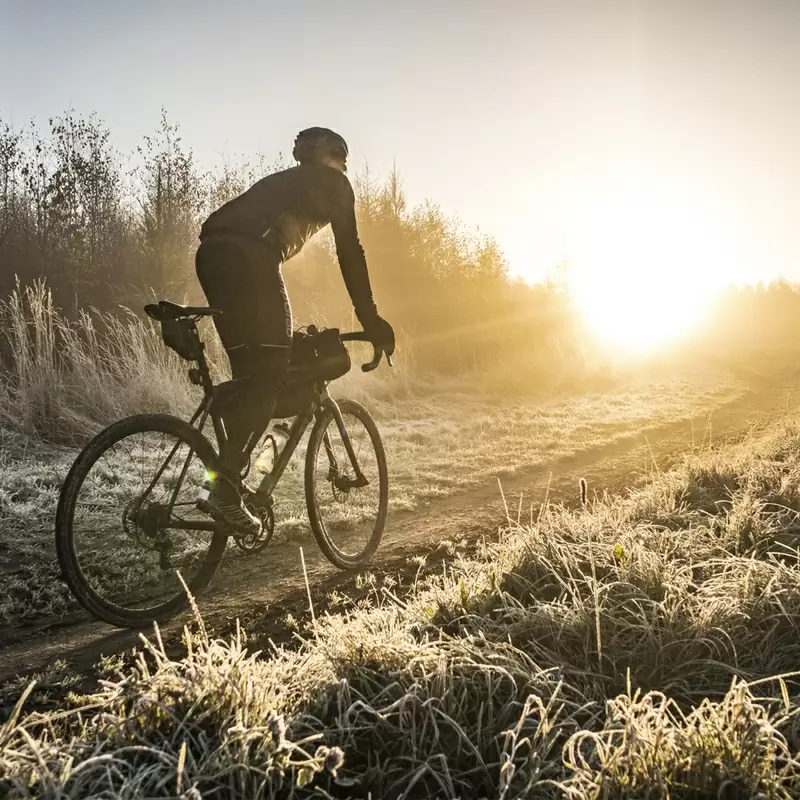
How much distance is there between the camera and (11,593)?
3.32 m

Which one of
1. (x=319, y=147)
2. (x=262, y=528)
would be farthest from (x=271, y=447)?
(x=319, y=147)

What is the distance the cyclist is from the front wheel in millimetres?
508

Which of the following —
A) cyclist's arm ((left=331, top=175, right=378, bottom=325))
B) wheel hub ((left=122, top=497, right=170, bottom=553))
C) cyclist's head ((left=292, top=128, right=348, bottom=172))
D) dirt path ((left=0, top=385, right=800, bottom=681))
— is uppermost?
cyclist's head ((left=292, top=128, right=348, bottom=172))

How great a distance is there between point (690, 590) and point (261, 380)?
2.13 meters

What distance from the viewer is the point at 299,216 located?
345 cm

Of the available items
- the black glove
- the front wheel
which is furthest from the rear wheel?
the black glove

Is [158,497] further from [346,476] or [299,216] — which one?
[299,216]

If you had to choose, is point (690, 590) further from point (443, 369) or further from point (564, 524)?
point (443, 369)

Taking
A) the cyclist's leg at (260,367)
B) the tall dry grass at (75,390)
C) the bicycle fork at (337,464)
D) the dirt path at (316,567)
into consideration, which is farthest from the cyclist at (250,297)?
the tall dry grass at (75,390)

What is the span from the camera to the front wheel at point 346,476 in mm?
3699

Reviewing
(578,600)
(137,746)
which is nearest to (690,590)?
(578,600)

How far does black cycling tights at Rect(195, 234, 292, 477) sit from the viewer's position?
319 cm

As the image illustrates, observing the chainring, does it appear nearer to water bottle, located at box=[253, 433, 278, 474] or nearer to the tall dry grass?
water bottle, located at box=[253, 433, 278, 474]

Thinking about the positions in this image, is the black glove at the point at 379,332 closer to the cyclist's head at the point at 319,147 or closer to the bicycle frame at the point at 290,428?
the bicycle frame at the point at 290,428
